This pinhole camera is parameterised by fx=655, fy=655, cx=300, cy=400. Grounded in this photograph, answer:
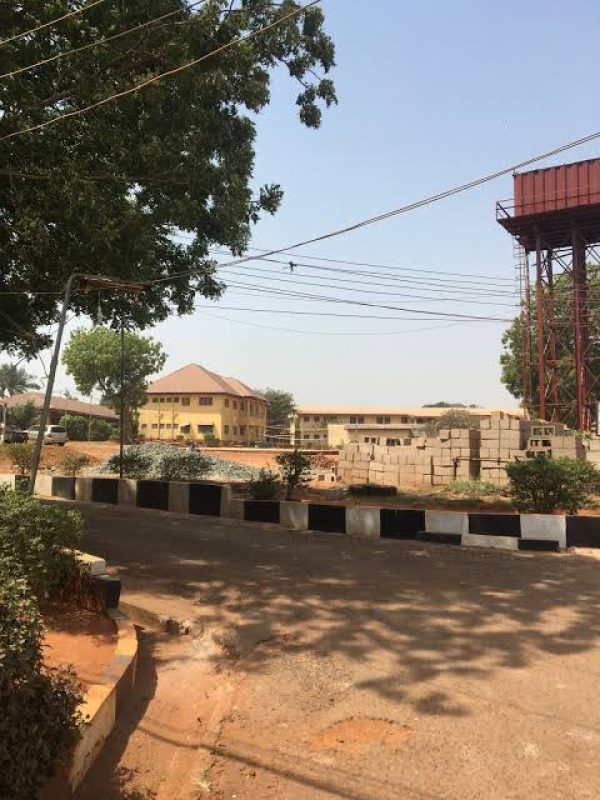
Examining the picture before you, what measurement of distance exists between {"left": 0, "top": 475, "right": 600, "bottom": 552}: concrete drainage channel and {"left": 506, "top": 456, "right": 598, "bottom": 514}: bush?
1268mm

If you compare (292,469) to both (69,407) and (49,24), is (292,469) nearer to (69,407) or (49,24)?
(49,24)

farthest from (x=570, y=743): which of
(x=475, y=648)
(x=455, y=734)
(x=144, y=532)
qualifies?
(x=144, y=532)

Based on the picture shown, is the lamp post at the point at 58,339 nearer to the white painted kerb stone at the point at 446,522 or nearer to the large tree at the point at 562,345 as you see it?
Answer: the white painted kerb stone at the point at 446,522

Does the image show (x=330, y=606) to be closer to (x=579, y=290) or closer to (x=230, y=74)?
(x=230, y=74)

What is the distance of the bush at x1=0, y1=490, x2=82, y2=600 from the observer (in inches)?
196

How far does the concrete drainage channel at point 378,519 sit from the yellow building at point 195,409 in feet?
146

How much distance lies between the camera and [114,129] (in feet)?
30.3

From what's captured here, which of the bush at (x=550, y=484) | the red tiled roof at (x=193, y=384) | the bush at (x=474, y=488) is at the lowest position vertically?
the bush at (x=474, y=488)

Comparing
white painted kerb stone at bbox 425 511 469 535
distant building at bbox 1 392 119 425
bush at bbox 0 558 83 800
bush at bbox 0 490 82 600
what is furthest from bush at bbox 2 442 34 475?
distant building at bbox 1 392 119 425

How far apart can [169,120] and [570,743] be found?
951 cm

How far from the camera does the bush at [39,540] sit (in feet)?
16.4

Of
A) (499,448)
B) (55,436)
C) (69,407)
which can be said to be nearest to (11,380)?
(69,407)

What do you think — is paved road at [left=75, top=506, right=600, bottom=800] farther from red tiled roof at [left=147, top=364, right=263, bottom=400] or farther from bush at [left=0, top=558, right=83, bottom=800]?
red tiled roof at [left=147, top=364, right=263, bottom=400]

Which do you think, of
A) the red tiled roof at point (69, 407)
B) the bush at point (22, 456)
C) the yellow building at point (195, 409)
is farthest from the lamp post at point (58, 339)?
the red tiled roof at point (69, 407)
